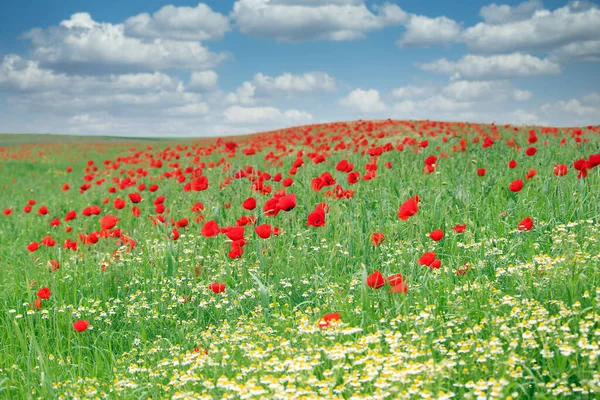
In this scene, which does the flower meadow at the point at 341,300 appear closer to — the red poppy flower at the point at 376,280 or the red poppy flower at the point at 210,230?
the red poppy flower at the point at 376,280

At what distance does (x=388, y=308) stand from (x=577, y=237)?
193cm

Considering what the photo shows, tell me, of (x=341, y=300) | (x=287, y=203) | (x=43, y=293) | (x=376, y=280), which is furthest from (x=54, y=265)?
(x=376, y=280)

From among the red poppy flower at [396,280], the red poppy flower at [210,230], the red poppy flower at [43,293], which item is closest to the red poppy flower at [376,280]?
the red poppy flower at [396,280]

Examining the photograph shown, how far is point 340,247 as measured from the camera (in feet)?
16.6

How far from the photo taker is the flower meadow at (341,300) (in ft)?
9.38

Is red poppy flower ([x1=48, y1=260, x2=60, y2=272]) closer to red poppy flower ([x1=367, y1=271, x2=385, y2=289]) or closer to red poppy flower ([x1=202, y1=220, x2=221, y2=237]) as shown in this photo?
red poppy flower ([x1=202, y1=220, x2=221, y2=237])

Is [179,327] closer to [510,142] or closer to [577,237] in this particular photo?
[577,237]

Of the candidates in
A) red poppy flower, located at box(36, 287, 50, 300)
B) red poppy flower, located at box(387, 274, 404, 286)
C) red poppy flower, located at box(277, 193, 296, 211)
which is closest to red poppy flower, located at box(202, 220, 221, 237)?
red poppy flower, located at box(277, 193, 296, 211)

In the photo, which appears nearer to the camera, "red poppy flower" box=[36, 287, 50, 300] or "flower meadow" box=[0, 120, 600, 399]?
"flower meadow" box=[0, 120, 600, 399]

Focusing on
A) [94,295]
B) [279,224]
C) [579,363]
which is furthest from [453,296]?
[94,295]

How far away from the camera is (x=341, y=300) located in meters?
3.80

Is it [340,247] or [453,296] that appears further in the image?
[340,247]

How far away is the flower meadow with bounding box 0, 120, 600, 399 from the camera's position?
286cm

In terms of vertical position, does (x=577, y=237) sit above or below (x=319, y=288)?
above
